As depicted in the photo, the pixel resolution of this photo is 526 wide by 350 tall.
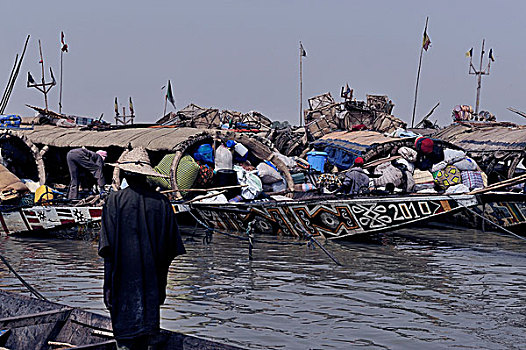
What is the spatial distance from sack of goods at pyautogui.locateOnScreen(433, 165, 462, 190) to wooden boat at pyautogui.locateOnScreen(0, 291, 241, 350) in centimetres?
1082

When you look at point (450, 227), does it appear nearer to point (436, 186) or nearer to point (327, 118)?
point (436, 186)

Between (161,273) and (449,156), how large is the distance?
42.3 ft

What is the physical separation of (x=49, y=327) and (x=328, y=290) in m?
3.88

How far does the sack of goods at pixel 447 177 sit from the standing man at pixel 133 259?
1143 centimetres

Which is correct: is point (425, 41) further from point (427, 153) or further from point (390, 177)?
point (390, 177)

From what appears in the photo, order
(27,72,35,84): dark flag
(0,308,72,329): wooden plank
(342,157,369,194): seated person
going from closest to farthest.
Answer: (0,308,72,329): wooden plank
(342,157,369,194): seated person
(27,72,35,84): dark flag

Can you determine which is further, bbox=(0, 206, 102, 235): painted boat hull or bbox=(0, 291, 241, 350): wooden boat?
bbox=(0, 206, 102, 235): painted boat hull

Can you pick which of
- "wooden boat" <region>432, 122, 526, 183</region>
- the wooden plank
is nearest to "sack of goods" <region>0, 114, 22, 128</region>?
"wooden boat" <region>432, 122, 526, 183</region>

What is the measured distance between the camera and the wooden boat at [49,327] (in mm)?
4773

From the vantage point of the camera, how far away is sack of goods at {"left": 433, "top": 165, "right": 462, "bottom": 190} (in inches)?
585

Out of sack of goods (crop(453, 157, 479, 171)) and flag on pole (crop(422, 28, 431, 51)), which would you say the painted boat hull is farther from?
flag on pole (crop(422, 28, 431, 51))

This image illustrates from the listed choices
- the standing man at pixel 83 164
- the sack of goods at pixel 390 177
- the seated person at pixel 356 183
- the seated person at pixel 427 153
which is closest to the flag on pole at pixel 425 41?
the seated person at pixel 427 153

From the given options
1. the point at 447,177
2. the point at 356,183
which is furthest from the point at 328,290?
the point at 447,177

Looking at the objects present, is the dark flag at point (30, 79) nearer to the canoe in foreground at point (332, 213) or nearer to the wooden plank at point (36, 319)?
the canoe in foreground at point (332, 213)
